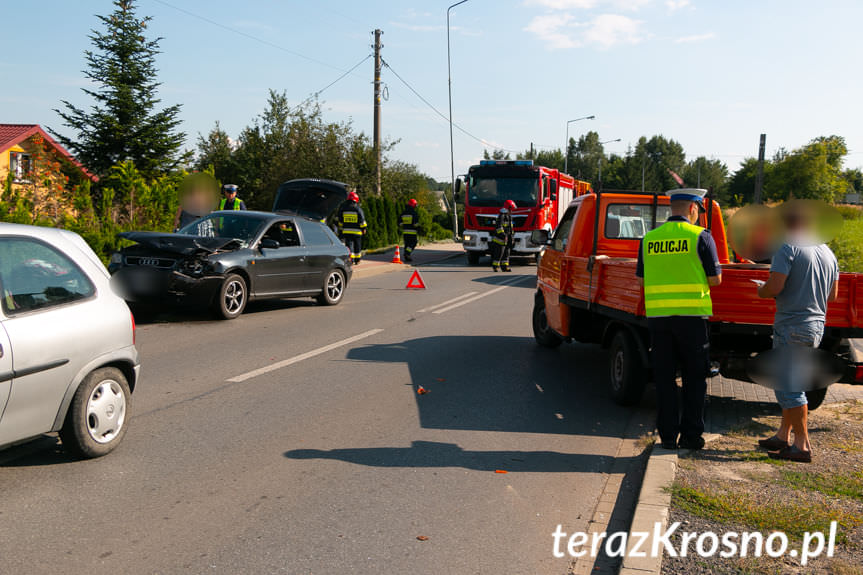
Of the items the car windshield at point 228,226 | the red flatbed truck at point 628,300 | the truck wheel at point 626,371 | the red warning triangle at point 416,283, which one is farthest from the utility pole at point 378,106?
the truck wheel at point 626,371

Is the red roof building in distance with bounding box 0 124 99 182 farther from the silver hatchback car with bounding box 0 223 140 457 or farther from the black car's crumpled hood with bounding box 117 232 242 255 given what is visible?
the silver hatchback car with bounding box 0 223 140 457

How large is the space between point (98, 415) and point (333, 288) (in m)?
8.78

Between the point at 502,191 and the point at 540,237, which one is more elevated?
the point at 502,191

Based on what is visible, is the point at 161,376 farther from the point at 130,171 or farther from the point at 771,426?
the point at 130,171

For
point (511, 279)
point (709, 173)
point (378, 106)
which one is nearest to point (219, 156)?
point (378, 106)

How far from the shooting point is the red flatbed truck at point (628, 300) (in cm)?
602

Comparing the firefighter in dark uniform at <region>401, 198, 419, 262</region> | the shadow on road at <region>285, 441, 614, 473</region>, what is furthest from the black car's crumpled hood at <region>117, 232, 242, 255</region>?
the firefighter in dark uniform at <region>401, 198, 419, 262</region>

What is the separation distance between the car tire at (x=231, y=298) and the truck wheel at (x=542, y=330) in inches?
178

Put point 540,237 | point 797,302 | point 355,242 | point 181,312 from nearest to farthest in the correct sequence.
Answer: point 797,302
point 540,237
point 181,312
point 355,242

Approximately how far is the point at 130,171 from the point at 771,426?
47.2 ft

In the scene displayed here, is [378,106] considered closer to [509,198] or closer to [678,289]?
[509,198]

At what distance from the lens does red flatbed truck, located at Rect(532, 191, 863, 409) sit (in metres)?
6.02

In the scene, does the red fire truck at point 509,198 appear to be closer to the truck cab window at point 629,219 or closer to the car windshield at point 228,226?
the car windshield at point 228,226

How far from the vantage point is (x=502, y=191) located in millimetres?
25141
